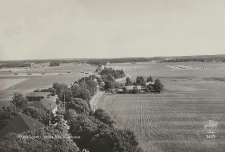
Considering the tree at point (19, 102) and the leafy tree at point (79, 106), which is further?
the tree at point (19, 102)

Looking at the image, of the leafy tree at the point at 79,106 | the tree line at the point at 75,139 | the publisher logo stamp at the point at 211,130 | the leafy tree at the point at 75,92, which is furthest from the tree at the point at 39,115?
the leafy tree at the point at 75,92

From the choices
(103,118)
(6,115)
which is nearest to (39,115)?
(6,115)

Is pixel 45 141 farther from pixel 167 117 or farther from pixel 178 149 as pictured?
pixel 167 117

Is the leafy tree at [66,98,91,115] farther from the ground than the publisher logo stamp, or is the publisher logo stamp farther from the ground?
the leafy tree at [66,98,91,115]

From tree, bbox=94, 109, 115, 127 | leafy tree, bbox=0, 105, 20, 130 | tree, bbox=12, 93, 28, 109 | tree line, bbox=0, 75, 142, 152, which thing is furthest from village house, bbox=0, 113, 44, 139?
tree, bbox=12, 93, 28, 109

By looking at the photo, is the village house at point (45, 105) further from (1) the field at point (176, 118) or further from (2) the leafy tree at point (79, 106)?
(1) the field at point (176, 118)

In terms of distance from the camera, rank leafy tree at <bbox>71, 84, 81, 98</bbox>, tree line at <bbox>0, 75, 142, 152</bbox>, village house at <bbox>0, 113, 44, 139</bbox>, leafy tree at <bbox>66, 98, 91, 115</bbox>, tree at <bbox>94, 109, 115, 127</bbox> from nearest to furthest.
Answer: tree line at <bbox>0, 75, 142, 152</bbox>
village house at <bbox>0, 113, 44, 139</bbox>
tree at <bbox>94, 109, 115, 127</bbox>
leafy tree at <bbox>66, 98, 91, 115</bbox>
leafy tree at <bbox>71, 84, 81, 98</bbox>

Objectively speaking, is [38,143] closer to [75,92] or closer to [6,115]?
[6,115]

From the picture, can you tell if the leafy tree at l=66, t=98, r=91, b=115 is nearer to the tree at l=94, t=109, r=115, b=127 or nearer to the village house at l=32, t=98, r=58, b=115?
the village house at l=32, t=98, r=58, b=115

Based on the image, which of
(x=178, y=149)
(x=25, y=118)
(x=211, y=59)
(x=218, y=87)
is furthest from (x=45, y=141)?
(x=211, y=59)

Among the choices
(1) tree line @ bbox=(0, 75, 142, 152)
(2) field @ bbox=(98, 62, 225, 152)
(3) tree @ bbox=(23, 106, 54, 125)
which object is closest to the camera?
(1) tree line @ bbox=(0, 75, 142, 152)

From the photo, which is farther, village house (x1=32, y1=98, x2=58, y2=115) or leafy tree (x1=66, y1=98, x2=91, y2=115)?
leafy tree (x1=66, y1=98, x2=91, y2=115)

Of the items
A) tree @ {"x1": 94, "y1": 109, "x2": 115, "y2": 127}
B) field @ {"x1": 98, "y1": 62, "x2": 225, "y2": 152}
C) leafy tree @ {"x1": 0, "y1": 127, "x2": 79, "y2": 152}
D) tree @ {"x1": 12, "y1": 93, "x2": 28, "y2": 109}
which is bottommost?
field @ {"x1": 98, "y1": 62, "x2": 225, "y2": 152}
